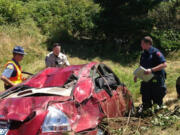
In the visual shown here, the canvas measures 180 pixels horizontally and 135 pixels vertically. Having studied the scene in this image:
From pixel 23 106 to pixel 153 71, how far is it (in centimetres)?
258

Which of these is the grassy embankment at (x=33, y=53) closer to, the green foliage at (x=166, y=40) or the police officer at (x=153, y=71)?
the green foliage at (x=166, y=40)

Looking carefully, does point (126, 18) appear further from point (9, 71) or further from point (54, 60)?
point (9, 71)

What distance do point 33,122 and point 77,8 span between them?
1257 cm

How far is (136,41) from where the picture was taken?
12.7 m

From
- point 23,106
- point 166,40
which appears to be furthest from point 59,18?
point 23,106

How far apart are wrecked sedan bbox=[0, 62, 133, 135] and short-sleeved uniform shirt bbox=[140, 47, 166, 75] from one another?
0.87 m

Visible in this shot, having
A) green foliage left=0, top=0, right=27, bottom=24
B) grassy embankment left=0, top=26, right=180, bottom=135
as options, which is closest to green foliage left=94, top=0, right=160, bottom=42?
grassy embankment left=0, top=26, right=180, bottom=135

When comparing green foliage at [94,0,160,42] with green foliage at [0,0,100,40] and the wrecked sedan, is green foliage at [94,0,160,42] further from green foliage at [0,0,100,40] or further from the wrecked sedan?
the wrecked sedan

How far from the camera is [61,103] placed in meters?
2.89

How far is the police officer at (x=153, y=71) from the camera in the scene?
14.7 ft

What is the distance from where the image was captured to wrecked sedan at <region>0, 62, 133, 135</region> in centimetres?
267

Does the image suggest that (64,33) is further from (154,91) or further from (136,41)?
(154,91)

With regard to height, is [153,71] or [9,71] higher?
[9,71]

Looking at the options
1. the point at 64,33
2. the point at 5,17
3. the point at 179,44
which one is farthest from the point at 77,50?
the point at 179,44
